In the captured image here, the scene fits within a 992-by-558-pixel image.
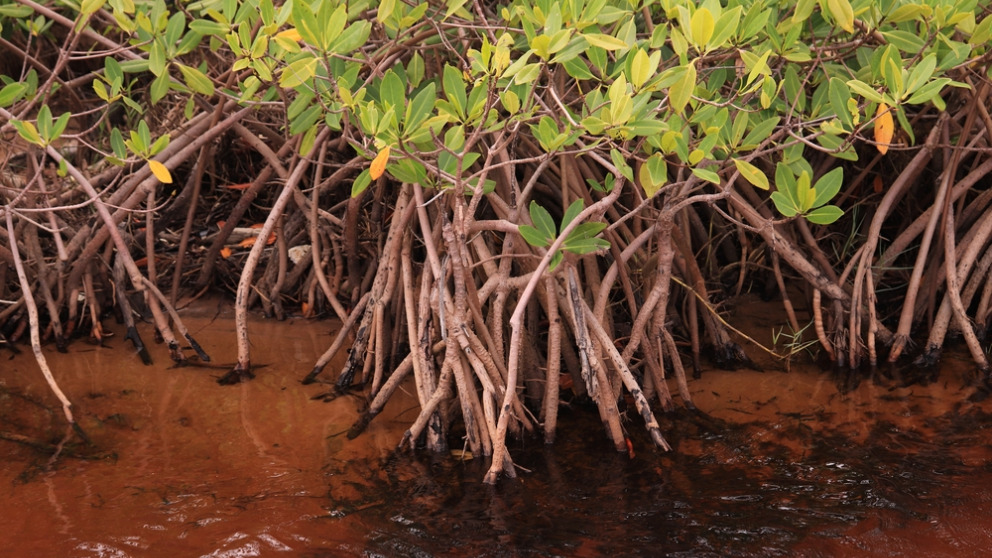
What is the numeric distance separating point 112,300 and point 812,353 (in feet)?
9.61

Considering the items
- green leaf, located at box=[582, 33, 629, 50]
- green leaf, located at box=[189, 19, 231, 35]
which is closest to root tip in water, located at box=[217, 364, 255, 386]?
green leaf, located at box=[189, 19, 231, 35]

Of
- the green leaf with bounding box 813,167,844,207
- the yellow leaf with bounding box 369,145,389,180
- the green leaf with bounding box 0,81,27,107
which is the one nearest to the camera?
the yellow leaf with bounding box 369,145,389,180

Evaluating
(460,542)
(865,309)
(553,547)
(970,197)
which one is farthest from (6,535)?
(970,197)

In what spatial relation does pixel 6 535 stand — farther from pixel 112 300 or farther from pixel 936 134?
pixel 936 134

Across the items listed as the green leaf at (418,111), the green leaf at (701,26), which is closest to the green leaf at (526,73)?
the green leaf at (418,111)

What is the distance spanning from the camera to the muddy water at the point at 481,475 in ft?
7.38

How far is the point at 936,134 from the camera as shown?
3236mm

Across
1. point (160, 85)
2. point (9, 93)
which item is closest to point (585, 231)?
point (160, 85)

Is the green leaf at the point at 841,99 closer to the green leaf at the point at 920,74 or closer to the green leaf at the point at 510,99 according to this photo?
the green leaf at the point at 920,74

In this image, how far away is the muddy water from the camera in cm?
225

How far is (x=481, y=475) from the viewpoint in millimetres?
2660

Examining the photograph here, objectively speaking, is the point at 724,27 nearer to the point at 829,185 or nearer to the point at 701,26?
the point at 701,26

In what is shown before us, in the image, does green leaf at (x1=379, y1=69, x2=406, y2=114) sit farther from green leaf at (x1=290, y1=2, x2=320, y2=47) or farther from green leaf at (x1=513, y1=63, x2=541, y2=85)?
green leaf at (x1=513, y1=63, x2=541, y2=85)

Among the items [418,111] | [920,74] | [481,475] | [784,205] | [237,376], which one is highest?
[920,74]
